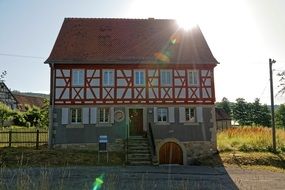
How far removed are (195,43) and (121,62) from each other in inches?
251

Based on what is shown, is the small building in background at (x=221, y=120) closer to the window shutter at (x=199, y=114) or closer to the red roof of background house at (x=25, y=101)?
the red roof of background house at (x=25, y=101)

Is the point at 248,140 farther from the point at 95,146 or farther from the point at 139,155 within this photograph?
the point at 95,146

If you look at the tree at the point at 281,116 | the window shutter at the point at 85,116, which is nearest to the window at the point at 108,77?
the window shutter at the point at 85,116

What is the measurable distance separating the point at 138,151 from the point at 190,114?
5.04m

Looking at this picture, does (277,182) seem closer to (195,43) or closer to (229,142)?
(229,142)

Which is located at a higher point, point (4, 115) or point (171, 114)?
point (4, 115)

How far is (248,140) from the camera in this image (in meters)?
25.8

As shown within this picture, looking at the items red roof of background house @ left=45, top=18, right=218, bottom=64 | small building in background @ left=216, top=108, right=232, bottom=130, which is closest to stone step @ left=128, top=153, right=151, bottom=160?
red roof of background house @ left=45, top=18, right=218, bottom=64

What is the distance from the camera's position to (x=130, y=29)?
27.2 m

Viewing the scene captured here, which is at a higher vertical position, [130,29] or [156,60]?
[130,29]

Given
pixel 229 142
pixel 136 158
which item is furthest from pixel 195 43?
pixel 136 158

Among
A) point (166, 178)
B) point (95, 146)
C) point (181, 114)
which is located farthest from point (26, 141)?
point (166, 178)

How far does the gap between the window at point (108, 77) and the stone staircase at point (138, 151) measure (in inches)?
161

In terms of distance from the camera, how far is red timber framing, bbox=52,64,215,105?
23.2 meters
